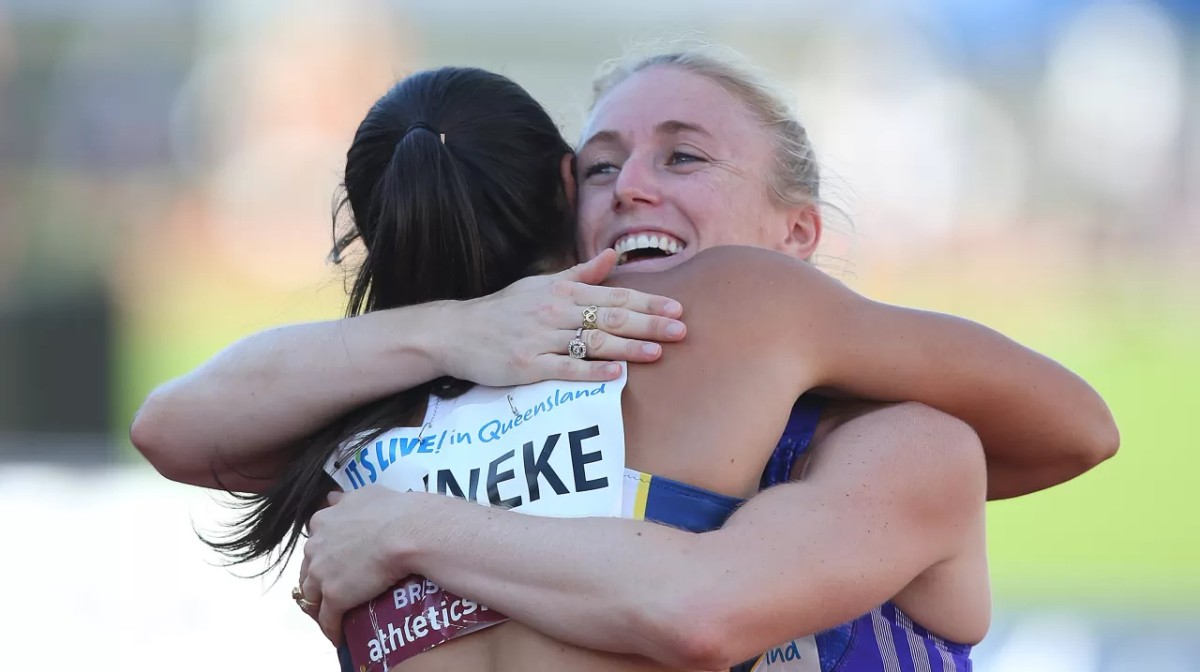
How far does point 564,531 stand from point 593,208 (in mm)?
612

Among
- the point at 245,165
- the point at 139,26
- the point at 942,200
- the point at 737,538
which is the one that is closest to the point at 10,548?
the point at 245,165

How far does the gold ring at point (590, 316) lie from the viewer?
1.59m

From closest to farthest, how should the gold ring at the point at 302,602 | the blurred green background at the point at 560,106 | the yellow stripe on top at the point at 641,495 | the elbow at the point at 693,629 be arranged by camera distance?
the elbow at the point at 693,629, the yellow stripe on top at the point at 641,495, the gold ring at the point at 302,602, the blurred green background at the point at 560,106

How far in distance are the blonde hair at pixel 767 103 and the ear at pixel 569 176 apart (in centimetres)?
20

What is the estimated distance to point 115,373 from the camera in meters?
8.19

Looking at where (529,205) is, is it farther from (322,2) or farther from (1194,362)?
(322,2)

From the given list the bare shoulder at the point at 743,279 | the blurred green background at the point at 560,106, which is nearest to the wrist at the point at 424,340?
the bare shoulder at the point at 743,279

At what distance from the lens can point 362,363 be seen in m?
1.69

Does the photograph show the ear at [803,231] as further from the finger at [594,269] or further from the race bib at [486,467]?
the race bib at [486,467]

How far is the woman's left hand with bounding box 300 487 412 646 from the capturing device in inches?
60.3

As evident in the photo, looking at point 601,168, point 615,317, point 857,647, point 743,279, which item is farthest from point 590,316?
point 857,647

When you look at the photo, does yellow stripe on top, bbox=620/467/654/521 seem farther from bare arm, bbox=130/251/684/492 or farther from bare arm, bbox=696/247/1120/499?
bare arm, bbox=696/247/1120/499

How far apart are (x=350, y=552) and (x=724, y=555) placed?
0.46 metres

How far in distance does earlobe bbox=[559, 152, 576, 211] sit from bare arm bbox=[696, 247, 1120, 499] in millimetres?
Result: 325
